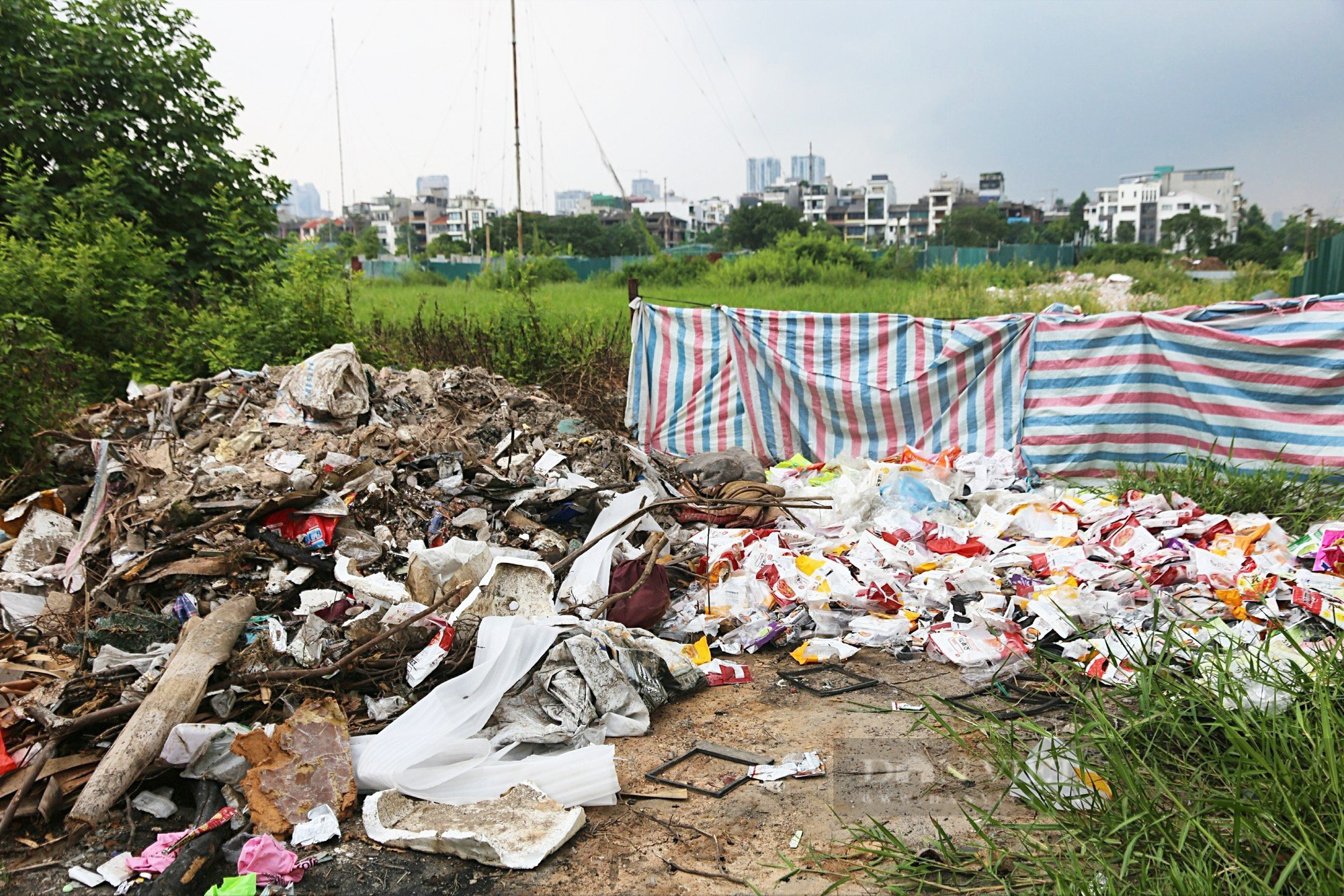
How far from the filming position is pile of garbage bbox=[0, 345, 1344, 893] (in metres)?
Answer: 2.70

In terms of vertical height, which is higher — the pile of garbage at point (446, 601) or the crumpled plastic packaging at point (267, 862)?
the pile of garbage at point (446, 601)

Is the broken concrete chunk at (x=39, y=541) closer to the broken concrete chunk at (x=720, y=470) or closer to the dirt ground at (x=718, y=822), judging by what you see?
the dirt ground at (x=718, y=822)

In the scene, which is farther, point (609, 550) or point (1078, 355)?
point (1078, 355)

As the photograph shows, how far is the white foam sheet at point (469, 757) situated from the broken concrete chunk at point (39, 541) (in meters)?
2.16

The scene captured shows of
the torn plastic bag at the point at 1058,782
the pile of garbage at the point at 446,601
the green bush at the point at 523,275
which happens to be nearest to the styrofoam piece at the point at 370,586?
the pile of garbage at the point at 446,601

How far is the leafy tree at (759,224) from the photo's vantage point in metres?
45.5

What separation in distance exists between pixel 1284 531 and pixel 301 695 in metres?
4.65

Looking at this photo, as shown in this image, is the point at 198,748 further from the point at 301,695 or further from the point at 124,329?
the point at 124,329

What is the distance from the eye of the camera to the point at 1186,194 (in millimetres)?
74125

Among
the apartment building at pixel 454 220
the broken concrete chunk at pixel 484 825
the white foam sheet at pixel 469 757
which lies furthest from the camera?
the apartment building at pixel 454 220

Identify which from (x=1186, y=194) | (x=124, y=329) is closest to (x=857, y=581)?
(x=124, y=329)

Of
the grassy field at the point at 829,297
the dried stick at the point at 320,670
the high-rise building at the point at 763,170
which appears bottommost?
the dried stick at the point at 320,670

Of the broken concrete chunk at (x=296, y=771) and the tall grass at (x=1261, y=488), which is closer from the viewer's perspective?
the broken concrete chunk at (x=296, y=771)

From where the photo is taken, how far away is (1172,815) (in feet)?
6.98
